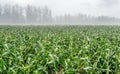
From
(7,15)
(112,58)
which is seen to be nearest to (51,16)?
(7,15)

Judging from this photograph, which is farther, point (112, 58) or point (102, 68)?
point (112, 58)

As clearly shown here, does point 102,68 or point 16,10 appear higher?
point 16,10

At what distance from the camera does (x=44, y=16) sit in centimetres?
13375

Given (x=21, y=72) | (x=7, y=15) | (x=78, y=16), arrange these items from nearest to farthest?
(x=21, y=72), (x=7, y=15), (x=78, y=16)

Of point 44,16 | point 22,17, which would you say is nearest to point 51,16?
point 44,16

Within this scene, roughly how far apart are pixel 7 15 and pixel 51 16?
30.4m

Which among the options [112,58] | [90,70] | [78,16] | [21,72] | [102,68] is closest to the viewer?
[21,72]

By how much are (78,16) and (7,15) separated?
184 feet

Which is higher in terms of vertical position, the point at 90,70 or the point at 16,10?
the point at 16,10

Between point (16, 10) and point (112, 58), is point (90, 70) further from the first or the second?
point (16, 10)

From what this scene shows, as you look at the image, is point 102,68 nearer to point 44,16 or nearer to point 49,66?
point 49,66

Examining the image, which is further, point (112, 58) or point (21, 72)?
point (112, 58)

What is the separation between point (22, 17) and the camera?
5128 inches

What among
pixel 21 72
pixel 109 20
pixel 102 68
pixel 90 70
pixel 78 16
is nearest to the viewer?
pixel 21 72
